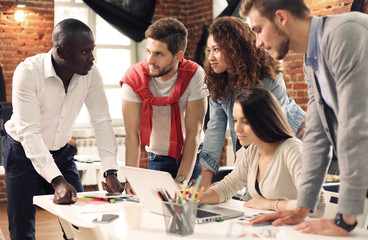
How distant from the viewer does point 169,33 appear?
2572 millimetres

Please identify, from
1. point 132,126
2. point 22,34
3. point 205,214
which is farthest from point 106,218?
point 22,34

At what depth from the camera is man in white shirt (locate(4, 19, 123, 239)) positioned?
234cm

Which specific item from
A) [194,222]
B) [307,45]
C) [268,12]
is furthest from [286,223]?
[268,12]

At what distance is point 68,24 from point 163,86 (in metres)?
0.62

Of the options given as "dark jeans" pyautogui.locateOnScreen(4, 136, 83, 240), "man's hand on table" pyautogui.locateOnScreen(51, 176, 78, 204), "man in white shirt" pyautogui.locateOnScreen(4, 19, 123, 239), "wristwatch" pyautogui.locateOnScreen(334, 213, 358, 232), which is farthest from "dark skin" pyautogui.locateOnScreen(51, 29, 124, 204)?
"wristwatch" pyautogui.locateOnScreen(334, 213, 358, 232)

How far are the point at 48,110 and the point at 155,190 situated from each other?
38.1 inches

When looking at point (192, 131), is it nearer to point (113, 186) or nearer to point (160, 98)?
point (160, 98)

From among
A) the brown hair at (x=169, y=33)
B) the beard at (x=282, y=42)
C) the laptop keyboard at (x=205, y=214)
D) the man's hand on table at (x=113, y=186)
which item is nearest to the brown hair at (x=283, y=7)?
the beard at (x=282, y=42)

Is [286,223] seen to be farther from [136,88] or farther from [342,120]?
[136,88]

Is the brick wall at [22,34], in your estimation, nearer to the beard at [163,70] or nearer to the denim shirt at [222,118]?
the beard at [163,70]

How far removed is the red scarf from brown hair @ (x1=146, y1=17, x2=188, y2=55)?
15cm

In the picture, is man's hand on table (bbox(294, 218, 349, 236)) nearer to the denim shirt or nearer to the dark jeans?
the denim shirt

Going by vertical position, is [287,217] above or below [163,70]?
below

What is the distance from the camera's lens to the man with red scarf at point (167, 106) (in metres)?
2.59
